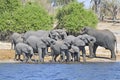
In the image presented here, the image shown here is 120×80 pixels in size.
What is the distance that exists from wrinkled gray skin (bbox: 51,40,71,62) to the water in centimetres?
166

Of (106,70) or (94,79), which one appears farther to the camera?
(106,70)

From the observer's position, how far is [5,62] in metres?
32.4

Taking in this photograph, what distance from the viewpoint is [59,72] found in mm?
26016

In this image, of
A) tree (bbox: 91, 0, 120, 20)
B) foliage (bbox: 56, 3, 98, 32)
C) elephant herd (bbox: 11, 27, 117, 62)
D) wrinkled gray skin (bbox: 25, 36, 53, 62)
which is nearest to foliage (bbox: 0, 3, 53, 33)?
foliage (bbox: 56, 3, 98, 32)

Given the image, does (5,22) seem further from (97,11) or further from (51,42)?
(97,11)

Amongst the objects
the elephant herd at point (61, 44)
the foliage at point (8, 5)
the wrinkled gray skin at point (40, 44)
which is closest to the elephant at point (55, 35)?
the elephant herd at point (61, 44)

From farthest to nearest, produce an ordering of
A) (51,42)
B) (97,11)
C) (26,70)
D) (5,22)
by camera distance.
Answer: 1. (97,11)
2. (5,22)
3. (51,42)
4. (26,70)

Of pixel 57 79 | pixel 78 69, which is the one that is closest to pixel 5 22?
pixel 78 69

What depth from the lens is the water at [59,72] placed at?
23641mm

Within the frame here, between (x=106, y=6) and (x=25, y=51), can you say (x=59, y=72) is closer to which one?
(x=25, y=51)

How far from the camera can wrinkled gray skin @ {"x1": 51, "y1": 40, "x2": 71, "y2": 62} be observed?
3222 cm

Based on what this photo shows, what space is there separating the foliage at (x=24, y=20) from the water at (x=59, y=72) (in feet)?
49.7

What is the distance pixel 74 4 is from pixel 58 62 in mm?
19321

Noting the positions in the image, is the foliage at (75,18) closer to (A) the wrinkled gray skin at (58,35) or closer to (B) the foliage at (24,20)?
(B) the foliage at (24,20)
